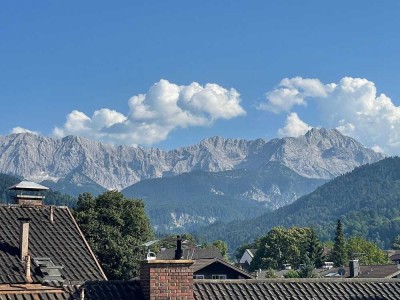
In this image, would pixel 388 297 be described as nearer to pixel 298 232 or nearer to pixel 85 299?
pixel 85 299

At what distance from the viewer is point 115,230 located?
57875 millimetres

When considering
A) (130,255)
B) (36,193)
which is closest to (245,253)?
(130,255)

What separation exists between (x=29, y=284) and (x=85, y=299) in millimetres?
3064

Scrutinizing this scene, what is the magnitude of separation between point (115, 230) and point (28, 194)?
87.0 feet

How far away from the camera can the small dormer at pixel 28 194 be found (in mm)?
29750

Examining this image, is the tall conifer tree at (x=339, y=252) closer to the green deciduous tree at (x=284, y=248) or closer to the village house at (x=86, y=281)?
the green deciduous tree at (x=284, y=248)

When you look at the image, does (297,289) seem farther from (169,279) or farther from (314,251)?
(314,251)

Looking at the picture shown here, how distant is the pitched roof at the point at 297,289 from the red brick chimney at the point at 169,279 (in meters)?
1.17

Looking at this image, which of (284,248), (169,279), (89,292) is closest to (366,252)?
(284,248)

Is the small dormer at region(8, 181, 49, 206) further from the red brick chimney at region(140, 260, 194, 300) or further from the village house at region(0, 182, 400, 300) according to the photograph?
the red brick chimney at region(140, 260, 194, 300)

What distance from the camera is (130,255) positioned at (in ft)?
189

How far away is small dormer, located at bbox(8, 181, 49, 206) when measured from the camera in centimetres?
2975

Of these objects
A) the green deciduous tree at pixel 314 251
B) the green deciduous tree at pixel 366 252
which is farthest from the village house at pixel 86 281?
the green deciduous tree at pixel 366 252

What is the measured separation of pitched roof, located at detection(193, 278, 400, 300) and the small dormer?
1282 cm
